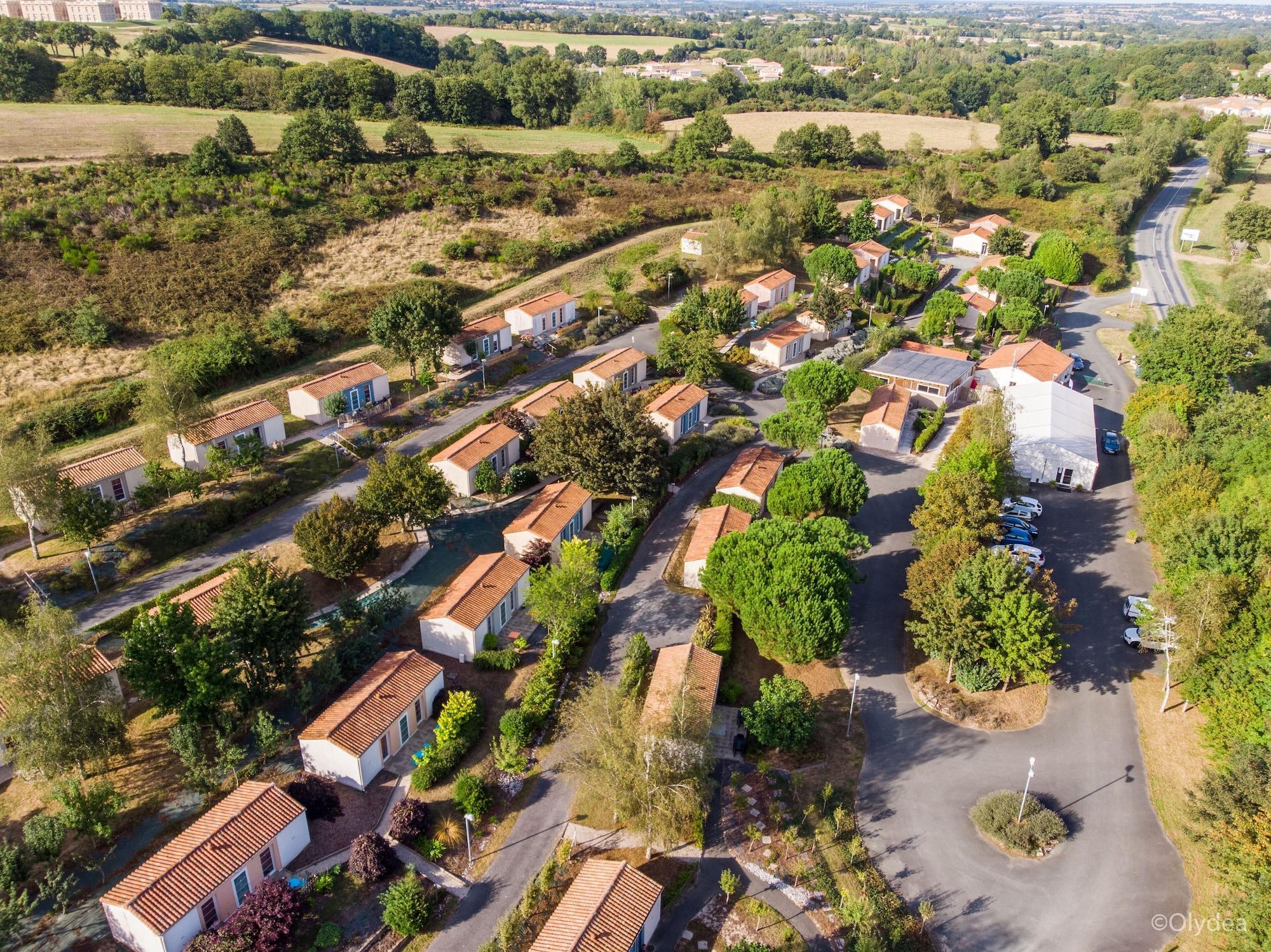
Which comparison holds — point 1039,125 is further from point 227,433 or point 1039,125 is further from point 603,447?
point 227,433

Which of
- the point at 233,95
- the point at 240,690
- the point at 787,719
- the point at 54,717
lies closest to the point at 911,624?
the point at 787,719

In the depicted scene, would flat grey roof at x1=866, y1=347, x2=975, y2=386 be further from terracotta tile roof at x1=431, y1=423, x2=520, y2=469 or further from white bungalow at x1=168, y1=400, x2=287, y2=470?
white bungalow at x1=168, y1=400, x2=287, y2=470

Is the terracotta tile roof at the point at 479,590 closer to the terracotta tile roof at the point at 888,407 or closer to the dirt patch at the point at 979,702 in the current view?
the dirt patch at the point at 979,702

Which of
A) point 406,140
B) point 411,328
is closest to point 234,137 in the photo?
point 406,140

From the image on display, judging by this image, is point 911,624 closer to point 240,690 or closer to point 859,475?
point 859,475

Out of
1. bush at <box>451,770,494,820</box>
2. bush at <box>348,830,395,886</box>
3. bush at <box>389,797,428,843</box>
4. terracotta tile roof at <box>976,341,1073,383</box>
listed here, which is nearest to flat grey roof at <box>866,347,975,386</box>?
terracotta tile roof at <box>976,341,1073,383</box>
